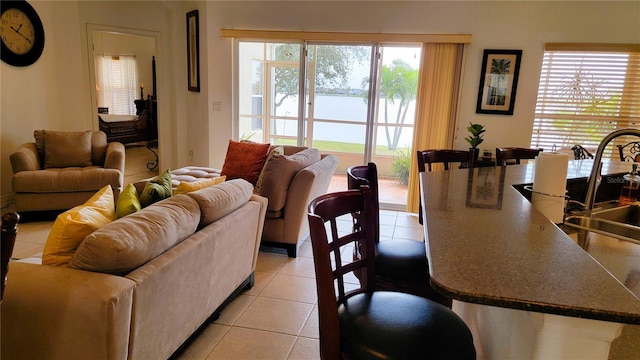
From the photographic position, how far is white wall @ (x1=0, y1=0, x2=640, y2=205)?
14.6ft

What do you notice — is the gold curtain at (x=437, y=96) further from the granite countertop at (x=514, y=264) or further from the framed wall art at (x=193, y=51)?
the granite countertop at (x=514, y=264)

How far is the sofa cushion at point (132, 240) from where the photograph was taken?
1.51 m

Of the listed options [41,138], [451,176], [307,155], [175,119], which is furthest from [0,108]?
[451,176]

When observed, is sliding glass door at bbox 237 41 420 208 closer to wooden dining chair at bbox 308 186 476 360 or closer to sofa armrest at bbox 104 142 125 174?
sofa armrest at bbox 104 142 125 174

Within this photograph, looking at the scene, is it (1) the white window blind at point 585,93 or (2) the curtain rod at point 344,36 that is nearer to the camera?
(1) the white window blind at point 585,93

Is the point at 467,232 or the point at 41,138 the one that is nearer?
the point at 467,232

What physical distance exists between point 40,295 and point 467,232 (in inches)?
59.9

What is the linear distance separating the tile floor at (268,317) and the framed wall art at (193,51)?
2.70 metres

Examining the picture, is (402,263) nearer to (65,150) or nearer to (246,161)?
(246,161)

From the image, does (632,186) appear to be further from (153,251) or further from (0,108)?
(0,108)

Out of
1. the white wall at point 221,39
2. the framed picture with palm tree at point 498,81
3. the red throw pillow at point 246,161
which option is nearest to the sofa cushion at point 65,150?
the white wall at point 221,39

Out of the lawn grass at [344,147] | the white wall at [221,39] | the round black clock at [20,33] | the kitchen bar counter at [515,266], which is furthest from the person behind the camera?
the lawn grass at [344,147]

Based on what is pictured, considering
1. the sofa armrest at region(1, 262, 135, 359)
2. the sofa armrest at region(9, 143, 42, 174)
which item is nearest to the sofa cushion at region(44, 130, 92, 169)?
the sofa armrest at region(9, 143, 42, 174)

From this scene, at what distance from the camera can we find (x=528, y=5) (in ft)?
14.6
